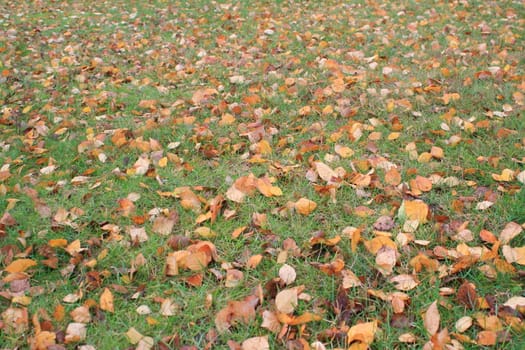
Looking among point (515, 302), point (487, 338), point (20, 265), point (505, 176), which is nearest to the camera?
point (487, 338)

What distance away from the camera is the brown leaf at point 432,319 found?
5.82 feet

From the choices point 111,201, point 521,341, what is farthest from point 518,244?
Answer: point 111,201

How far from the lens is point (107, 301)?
2.03 m

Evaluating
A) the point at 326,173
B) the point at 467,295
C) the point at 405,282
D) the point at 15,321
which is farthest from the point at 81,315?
the point at 467,295

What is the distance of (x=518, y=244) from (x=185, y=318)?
59.6 inches

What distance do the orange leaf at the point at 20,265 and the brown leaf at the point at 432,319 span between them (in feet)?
5.75

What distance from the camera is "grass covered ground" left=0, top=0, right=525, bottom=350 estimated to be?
1.90 meters

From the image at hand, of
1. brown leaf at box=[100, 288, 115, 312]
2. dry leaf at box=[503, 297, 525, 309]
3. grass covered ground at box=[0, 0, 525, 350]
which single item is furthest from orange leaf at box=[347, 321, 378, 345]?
brown leaf at box=[100, 288, 115, 312]

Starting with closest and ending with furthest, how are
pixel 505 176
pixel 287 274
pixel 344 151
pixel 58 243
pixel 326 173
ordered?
pixel 287 274, pixel 58 243, pixel 505 176, pixel 326 173, pixel 344 151

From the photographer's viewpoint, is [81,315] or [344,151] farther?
[344,151]

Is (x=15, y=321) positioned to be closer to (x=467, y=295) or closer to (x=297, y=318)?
(x=297, y=318)

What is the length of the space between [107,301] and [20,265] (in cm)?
52

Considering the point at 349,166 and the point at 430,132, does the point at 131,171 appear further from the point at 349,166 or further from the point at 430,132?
the point at 430,132

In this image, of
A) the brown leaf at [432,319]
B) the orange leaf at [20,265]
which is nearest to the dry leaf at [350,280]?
the brown leaf at [432,319]
